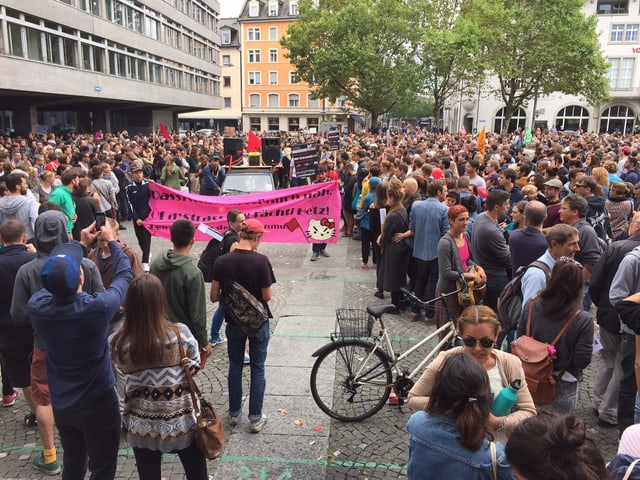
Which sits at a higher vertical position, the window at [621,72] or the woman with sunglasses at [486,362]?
the window at [621,72]

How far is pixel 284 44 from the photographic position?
148 ft

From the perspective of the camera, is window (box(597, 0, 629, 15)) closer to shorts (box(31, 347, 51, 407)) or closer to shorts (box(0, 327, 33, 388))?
shorts (box(0, 327, 33, 388))

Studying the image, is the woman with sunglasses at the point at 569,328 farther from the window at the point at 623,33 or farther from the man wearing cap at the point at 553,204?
the window at the point at 623,33

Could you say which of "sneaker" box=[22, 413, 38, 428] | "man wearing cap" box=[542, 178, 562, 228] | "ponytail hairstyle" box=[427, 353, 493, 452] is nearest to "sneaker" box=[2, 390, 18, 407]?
"sneaker" box=[22, 413, 38, 428]

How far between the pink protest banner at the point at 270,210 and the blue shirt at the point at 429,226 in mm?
1751

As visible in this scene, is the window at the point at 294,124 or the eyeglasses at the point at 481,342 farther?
the window at the point at 294,124

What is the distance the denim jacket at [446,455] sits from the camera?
2227 millimetres

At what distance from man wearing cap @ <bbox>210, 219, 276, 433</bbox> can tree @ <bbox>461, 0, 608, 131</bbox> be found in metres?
38.4

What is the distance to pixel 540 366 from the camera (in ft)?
11.7

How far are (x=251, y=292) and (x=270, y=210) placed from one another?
399 cm

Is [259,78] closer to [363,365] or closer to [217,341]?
[217,341]

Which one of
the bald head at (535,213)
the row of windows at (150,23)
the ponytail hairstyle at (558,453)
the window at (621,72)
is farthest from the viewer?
the window at (621,72)

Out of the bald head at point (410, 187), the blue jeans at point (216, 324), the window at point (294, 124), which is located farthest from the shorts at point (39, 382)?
the window at point (294, 124)

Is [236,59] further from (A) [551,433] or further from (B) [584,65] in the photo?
(A) [551,433]
